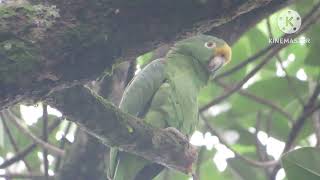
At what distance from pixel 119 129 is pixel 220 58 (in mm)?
1269

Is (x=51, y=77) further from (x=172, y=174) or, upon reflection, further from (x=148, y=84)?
(x=172, y=174)

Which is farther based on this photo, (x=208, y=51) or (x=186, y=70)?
(x=208, y=51)

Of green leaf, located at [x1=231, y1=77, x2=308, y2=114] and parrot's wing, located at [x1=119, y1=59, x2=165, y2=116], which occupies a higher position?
parrot's wing, located at [x1=119, y1=59, x2=165, y2=116]

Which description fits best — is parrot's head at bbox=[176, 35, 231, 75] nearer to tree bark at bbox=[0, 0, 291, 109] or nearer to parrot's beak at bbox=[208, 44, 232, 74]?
parrot's beak at bbox=[208, 44, 232, 74]

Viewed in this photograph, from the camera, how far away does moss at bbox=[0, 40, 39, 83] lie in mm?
1437

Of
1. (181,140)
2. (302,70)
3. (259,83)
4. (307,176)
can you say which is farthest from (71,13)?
(302,70)

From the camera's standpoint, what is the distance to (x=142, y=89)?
2777 mm

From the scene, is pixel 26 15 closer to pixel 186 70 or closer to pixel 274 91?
pixel 186 70

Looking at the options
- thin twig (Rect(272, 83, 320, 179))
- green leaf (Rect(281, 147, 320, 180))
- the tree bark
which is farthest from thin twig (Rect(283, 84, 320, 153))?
the tree bark

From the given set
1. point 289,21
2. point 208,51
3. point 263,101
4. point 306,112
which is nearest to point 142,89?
point 208,51

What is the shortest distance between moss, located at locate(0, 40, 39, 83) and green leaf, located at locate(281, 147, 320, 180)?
43.4 inches

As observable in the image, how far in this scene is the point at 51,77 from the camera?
5.00 feet

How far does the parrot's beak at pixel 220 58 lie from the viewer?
9.59 ft

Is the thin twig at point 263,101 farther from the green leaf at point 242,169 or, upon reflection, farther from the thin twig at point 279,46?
the green leaf at point 242,169
